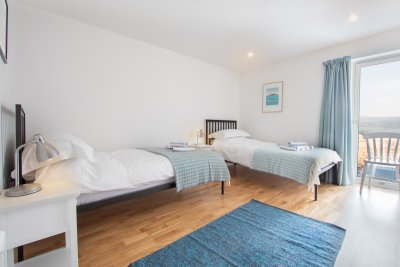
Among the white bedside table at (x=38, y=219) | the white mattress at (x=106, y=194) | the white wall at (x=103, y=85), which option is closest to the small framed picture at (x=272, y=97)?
the white wall at (x=103, y=85)

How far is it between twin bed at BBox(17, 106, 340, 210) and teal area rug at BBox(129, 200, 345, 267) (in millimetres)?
569

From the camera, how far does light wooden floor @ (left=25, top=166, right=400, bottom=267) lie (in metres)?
1.50

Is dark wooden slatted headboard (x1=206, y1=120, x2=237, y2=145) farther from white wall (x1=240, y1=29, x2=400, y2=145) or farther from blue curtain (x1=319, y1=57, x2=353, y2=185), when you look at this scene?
blue curtain (x1=319, y1=57, x2=353, y2=185)

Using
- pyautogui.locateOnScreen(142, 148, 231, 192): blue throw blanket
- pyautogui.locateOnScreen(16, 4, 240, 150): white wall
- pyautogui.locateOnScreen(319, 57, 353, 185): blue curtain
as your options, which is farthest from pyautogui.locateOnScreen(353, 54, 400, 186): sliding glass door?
pyautogui.locateOnScreen(16, 4, 240, 150): white wall

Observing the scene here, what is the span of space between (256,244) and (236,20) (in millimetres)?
2538

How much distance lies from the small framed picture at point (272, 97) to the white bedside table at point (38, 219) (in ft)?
12.8

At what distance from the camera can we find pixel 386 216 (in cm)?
207

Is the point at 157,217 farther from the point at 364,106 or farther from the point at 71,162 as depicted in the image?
the point at 364,106

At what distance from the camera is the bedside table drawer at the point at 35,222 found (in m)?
0.94

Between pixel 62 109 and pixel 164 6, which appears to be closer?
pixel 164 6

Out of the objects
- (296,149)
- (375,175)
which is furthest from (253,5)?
(375,175)

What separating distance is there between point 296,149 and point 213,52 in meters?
2.22

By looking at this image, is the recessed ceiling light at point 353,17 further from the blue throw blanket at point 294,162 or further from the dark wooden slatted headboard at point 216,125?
the dark wooden slatted headboard at point 216,125

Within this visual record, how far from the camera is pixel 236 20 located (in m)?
2.47
